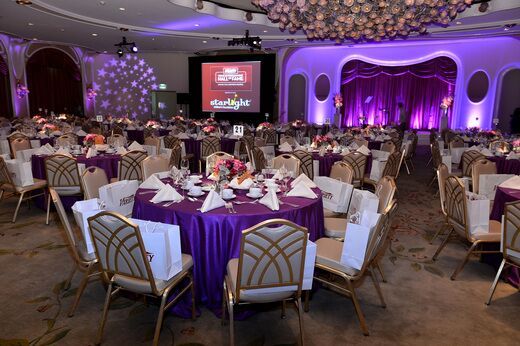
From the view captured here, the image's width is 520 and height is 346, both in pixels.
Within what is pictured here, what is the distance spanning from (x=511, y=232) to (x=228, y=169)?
240 centimetres

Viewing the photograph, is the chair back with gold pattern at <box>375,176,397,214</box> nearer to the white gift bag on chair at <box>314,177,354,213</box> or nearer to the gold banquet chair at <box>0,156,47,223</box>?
the white gift bag on chair at <box>314,177,354,213</box>

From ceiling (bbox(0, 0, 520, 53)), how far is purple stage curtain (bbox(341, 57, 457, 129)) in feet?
6.28

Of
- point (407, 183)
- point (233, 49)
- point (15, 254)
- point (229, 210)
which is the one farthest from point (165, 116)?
point (229, 210)

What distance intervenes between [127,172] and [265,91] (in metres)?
11.2

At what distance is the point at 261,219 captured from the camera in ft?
9.69

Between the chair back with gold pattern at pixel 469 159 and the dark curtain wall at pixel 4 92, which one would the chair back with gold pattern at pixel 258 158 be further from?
the dark curtain wall at pixel 4 92

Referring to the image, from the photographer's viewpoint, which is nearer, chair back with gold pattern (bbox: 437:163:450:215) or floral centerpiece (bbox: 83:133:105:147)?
chair back with gold pattern (bbox: 437:163:450:215)

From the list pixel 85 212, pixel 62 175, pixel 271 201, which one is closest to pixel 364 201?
pixel 271 201

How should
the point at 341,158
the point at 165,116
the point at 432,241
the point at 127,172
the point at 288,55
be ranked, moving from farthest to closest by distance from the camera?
the point at 165,116
the point at 288,55
the point at 341,158
the point at 127,172
the point at 432,241

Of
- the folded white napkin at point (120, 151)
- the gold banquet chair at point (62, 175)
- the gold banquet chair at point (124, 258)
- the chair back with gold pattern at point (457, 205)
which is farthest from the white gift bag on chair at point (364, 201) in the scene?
the folded white napkin at point (120, 151)

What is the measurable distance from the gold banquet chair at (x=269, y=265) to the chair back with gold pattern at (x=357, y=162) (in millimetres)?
3554

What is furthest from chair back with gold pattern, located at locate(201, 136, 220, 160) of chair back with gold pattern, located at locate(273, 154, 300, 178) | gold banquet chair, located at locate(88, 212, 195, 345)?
gold banquet chair, located at locate(88, 212, 195, 345)

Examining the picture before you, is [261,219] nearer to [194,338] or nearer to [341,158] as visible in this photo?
[194,338]

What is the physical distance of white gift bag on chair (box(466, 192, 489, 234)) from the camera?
363 centimetres
